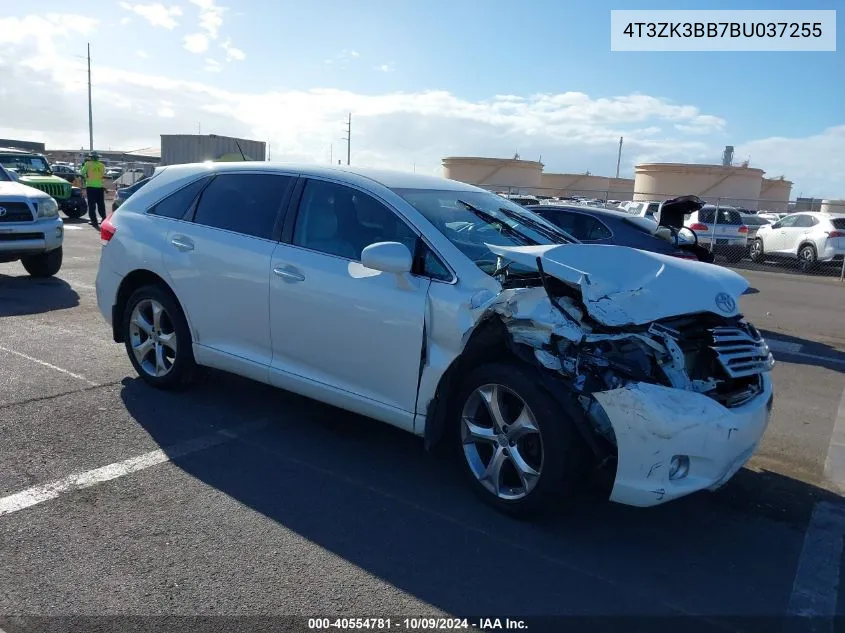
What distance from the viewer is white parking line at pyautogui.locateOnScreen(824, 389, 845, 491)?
4.59 metres

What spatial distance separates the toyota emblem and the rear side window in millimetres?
18005

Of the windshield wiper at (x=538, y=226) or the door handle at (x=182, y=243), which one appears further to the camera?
the door handle at (x=182, y=243)

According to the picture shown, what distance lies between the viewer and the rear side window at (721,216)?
20625mm

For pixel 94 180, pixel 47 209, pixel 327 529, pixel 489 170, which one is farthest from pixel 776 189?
pixel 327 529

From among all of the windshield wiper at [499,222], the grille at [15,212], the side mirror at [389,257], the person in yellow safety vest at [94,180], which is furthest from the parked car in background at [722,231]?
the side mirror at [389,257]

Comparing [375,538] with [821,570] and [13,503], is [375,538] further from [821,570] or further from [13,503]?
[821,570]

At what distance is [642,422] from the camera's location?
3.25 metres

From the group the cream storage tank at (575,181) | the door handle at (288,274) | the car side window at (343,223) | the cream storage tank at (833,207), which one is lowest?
the door handle at (288,274)

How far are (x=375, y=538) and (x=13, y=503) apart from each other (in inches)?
72.7

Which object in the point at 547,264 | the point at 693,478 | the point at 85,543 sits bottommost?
the point at 85,543

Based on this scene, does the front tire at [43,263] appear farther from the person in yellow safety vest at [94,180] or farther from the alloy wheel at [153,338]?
the person in yellow safety vest at [94,180]

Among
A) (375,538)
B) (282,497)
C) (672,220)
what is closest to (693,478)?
(375,538)

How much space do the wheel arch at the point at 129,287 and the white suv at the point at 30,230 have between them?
195 inches

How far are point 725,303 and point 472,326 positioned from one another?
4.29ft
